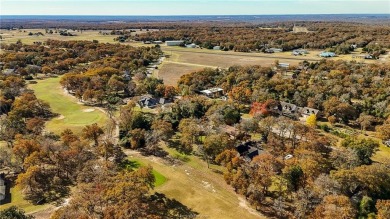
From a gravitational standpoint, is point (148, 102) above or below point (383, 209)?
above

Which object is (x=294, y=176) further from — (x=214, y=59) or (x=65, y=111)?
(x=214, y=59)

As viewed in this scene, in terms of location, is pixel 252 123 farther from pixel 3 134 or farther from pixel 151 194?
pixel 3 134

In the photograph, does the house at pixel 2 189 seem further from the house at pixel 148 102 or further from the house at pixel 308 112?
the house at pixel 308 112

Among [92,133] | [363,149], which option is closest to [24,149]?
[92,133]

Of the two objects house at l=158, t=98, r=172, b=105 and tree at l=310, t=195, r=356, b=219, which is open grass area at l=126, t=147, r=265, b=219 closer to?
tree at l=310, t=195, r=356, b=219

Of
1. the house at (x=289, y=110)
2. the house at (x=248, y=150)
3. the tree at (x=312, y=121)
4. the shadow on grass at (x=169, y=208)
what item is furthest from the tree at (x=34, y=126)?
the tree at (x=312, y=121)

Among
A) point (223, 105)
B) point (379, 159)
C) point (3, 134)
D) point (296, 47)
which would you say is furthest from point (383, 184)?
point (296, 47)
